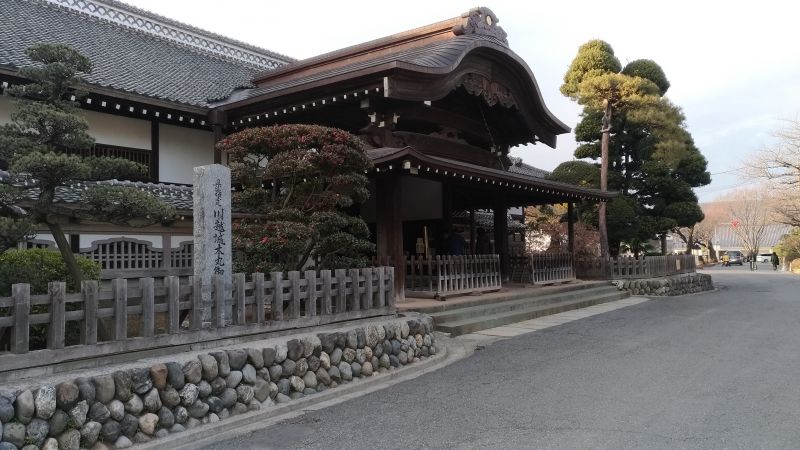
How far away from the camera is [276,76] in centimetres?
1623

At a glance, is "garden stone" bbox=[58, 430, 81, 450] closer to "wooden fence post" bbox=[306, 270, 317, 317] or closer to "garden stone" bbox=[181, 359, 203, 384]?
"garden stone" bbox=[181, 359, 203, 384]

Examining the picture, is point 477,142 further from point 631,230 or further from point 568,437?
point 568,437

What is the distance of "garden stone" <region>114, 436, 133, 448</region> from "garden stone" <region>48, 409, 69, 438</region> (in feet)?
1.50

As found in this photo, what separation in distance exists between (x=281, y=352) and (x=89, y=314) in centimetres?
209

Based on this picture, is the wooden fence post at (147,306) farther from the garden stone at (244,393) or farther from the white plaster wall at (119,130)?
the white plaster wall at (119,130)

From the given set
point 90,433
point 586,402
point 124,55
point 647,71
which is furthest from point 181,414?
point 647,71

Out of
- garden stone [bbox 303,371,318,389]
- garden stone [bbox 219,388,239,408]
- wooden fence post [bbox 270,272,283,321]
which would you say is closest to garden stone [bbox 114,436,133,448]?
garden stone [bbox 219,388,239,408]

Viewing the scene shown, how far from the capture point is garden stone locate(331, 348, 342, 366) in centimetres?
719

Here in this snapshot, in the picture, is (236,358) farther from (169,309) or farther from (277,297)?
(277,297)

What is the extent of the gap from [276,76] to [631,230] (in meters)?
15.2

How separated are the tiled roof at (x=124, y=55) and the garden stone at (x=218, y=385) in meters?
7.26

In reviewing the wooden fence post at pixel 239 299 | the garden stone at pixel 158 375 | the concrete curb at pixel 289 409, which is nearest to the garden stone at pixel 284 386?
the concrete curb at pixel 289 409

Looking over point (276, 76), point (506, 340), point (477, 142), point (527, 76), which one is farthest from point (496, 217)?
point (276, 76)

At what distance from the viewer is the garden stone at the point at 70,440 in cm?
447
